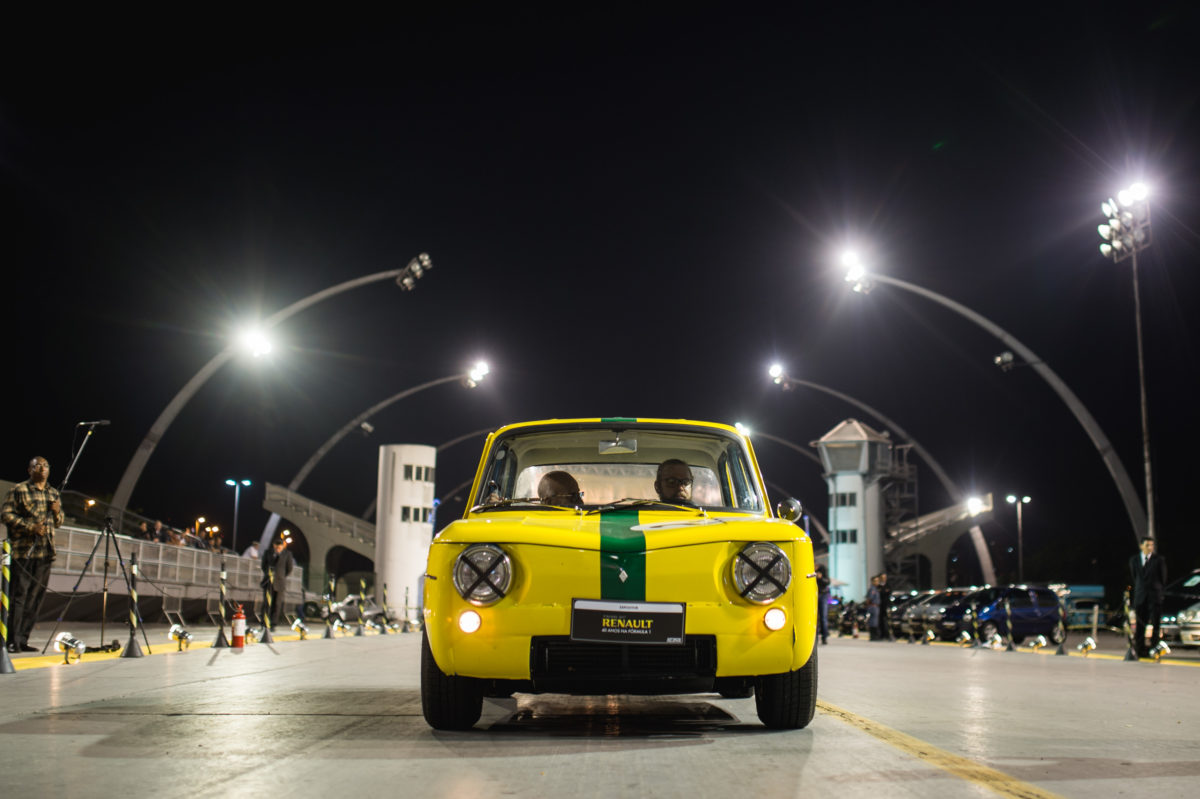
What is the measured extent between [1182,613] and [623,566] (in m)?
19.7

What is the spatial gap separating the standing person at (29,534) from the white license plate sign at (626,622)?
344 inches

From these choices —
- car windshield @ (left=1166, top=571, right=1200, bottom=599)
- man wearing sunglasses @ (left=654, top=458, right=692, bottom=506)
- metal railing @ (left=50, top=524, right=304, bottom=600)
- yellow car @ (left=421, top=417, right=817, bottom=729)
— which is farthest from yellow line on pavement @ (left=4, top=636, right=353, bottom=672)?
car windshield @ (left=1166, top=571, right=1200, bottom=599)

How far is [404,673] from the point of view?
40.2ft

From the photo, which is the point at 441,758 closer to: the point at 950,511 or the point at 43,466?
the point at 43,466

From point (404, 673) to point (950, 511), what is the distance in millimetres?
73815

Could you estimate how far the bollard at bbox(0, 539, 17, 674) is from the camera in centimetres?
1129

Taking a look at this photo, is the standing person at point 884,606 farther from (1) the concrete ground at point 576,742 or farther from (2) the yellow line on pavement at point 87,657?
(1) the concrete ground at point 576,742

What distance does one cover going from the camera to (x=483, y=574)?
6.16 metres

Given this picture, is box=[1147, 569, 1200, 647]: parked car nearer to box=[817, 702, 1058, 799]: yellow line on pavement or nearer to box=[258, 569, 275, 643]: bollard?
box=[258, 569, 275, 643]: bollard

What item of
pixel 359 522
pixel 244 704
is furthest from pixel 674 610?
pixel 359 522

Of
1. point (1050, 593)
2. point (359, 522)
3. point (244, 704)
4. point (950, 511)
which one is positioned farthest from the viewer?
point (950, 511)

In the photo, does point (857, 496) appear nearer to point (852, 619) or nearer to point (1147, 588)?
point (852, 619)

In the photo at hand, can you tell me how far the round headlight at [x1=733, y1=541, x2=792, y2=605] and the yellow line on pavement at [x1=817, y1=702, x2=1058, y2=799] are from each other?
1026 millimetres

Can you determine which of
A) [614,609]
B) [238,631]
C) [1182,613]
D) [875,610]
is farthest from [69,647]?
[875,610]
